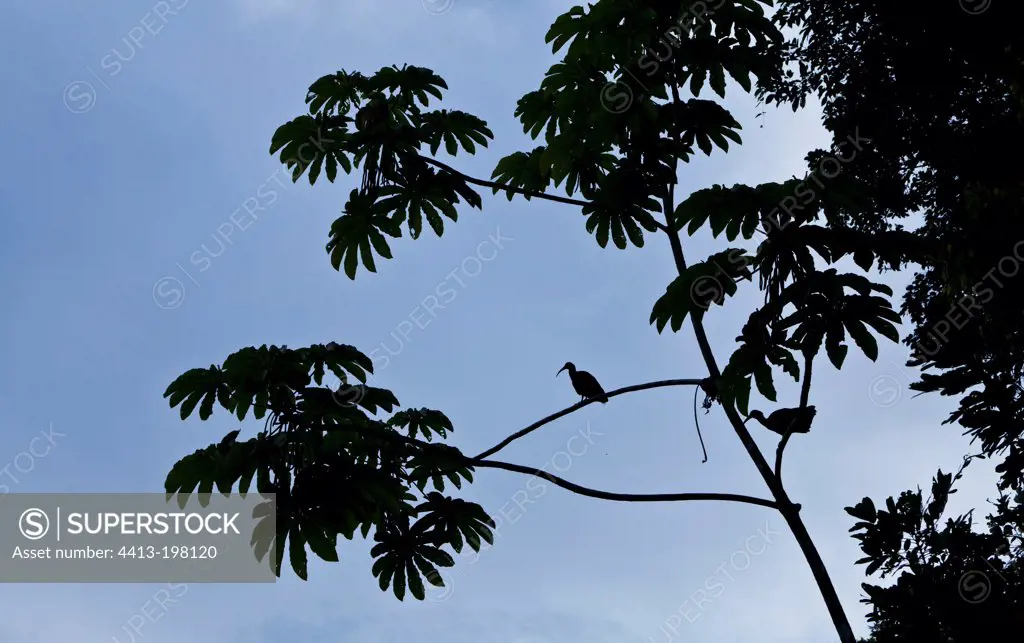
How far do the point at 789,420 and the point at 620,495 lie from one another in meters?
1.03

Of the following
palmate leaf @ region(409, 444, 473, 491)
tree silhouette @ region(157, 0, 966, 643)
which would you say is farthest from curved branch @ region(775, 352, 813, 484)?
palmate leaf @ region(409, 444, 473, 491)

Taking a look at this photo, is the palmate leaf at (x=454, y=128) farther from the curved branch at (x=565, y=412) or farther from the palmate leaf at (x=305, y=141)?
the curved branch at (x=565, y=412)

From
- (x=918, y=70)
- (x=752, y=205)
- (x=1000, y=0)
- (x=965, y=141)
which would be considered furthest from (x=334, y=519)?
(x=918, y=70)

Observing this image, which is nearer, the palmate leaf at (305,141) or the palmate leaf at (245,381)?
the palmate leaf at (245,381)

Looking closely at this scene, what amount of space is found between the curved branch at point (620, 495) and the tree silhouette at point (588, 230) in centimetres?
1

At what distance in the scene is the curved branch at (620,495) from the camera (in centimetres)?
520

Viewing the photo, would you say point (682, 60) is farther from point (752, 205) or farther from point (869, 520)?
point (869, 520)

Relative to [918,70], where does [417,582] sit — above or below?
below

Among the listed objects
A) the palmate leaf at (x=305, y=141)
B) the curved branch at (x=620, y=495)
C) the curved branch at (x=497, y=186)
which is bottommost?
the curved branch at (x=620, y=495)

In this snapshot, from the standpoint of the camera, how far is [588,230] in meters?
6.42

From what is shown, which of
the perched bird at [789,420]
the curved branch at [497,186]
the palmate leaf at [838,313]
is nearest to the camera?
the palmate leaf at [838,313]

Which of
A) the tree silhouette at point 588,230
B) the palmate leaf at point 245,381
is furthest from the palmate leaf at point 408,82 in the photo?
the palmate leaf at point 245,381

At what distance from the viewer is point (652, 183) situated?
5.85 m

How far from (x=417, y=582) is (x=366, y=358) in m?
1.46
